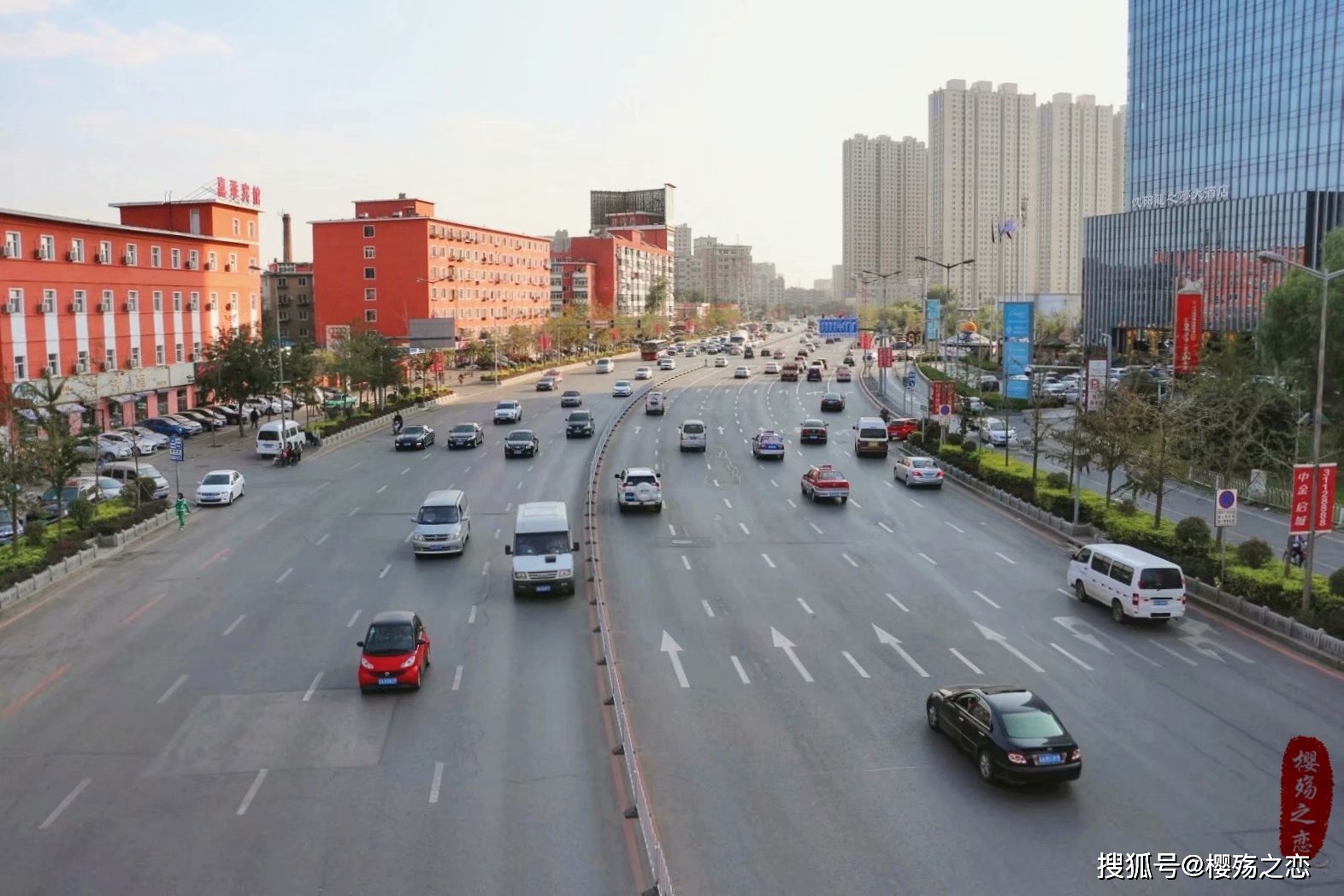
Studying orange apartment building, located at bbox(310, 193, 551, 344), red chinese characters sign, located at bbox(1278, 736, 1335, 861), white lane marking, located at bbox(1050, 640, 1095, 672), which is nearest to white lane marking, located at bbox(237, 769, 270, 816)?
red chinese characters sign, located at bbox(1278, 736, 1335, 861)

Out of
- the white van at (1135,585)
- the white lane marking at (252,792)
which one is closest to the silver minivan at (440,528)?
the white lane marking at (252,792)

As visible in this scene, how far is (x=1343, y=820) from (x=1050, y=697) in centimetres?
618

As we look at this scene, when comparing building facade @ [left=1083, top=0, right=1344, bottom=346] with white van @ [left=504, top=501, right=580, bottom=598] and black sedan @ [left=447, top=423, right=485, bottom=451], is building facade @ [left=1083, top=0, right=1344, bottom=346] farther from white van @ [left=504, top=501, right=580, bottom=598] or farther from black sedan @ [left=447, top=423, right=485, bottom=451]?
white van @ [left=504, top=501, right=580, bottom=598]

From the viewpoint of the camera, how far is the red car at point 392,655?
22719mm

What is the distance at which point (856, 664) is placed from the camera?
2455 centimetres

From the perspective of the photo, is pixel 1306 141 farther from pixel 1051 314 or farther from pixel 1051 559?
pixel 1051 559

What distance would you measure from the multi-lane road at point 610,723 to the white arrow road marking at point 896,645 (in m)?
0.12

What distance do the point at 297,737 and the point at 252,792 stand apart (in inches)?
98.9

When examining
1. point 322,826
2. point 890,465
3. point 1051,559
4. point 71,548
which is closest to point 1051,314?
point 890,465

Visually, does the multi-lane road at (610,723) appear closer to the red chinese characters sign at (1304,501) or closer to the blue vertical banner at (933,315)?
the red chinese characters sign at (1304,501)

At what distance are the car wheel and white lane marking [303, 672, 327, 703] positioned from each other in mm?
12625

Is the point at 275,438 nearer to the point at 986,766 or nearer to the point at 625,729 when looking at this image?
the point at 625,729

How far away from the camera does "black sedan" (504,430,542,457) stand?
5872 cm

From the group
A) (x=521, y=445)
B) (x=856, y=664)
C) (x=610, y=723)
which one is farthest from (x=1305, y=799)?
(x=521, y=445)
